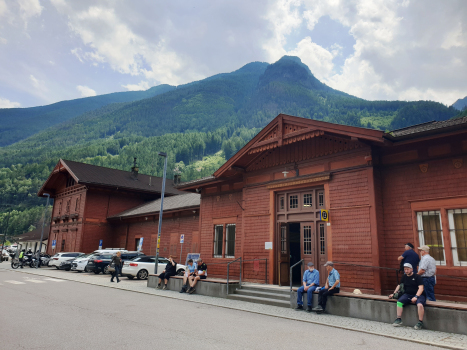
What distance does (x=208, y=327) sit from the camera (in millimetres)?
7723

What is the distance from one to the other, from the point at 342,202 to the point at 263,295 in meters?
4.40

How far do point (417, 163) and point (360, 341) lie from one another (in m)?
6.68

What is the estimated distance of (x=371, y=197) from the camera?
1168 cm

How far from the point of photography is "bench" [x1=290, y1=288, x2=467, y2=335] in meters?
7.63

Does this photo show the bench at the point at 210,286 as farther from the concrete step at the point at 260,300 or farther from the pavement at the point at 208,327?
the pavement at the point at 208,327

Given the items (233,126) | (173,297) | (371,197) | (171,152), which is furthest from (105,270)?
(233,126)

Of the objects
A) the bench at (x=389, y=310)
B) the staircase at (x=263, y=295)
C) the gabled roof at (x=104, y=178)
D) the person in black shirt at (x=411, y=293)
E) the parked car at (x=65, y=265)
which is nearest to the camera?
the bench at (x=389, y=310)

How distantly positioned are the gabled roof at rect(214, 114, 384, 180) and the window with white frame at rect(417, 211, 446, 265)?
108 inches

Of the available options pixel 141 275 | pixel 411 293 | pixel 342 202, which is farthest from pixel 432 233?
pixel 141 275

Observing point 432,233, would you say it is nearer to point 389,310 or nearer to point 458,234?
point 458,234

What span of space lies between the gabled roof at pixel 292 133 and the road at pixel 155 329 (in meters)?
6.27

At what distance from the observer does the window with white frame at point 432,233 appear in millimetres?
10539

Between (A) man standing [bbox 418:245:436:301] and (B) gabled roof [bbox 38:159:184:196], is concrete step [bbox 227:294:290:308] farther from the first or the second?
(B) gabled roof [bbox 38:159:184:196]

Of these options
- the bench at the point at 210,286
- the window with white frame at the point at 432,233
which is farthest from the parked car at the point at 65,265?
the window with white frame at the point at 432,233
